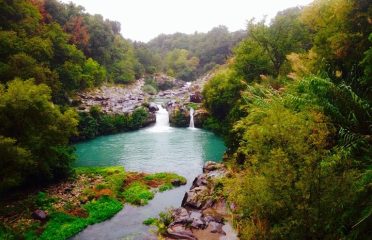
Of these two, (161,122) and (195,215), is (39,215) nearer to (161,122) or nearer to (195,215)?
(195,215)

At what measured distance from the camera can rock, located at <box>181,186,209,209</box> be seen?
667 inches

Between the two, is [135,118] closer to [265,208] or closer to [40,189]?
[40,189]

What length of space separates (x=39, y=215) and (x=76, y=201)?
2.75 meters

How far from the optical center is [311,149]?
847cm

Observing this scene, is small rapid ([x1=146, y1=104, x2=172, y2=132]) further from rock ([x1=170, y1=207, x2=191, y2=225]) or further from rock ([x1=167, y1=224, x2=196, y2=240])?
rock ([x1=167, y1=224, x2=196, y2=240])

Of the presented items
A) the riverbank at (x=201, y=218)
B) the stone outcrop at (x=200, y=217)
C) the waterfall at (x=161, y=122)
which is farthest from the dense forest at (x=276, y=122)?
the waterfall at (x=161, y=122)

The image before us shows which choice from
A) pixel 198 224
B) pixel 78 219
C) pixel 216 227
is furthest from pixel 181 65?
pixel 216 227

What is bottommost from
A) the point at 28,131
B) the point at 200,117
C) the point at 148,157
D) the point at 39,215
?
the point at 39,215

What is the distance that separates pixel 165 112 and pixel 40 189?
32692 millimetres

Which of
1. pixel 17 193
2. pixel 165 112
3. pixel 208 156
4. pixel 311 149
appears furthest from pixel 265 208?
pixel 165 112

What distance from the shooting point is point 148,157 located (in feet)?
101

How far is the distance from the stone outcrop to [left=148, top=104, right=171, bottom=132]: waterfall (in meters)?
26.0

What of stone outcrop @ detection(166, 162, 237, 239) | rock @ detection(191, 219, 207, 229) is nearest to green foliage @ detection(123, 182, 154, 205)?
stone outcrop @ detection(166, 162, 237, 239)

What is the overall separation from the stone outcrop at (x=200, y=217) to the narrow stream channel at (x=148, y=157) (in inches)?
65.7
